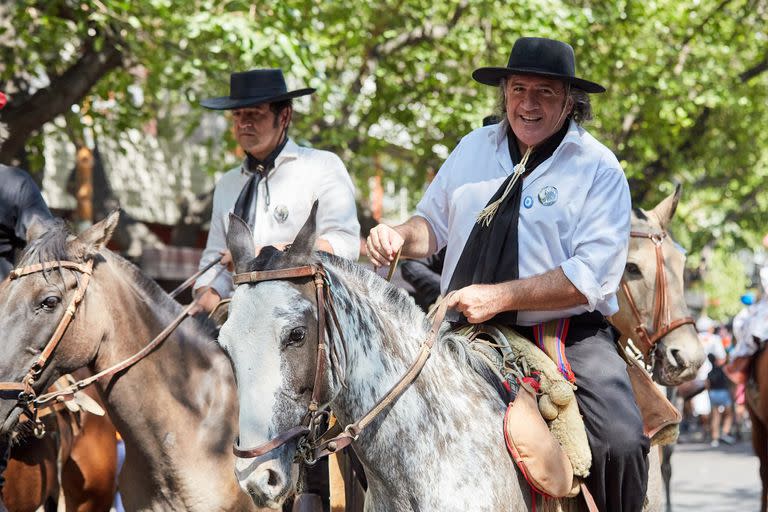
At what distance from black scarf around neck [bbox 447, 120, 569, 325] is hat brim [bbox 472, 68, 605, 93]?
0.57 feet

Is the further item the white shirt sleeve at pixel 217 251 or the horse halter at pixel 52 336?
the white shirt sleeve at pixel 217 251

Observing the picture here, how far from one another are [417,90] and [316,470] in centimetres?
1118

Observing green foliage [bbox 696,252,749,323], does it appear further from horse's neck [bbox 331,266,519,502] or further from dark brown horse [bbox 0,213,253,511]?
horse's neck [bbox 331,266,519,502]

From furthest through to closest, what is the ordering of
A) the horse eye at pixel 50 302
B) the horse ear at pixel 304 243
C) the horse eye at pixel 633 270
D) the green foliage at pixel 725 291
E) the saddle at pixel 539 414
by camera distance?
the green foliage at pixel 725 291 < the horse eye at pixel 633 270 < the horse eye at pixel 50 302 < the saddle at pixel 539 414 < the horse ear at pixel 304 243

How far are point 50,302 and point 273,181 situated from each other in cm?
147

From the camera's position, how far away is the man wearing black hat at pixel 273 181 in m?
5.81

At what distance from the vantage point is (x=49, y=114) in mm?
11508

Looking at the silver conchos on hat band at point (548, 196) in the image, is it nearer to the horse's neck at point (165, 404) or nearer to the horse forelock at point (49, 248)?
the horse's neck at point (165, 404)

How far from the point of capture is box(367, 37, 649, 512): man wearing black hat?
4.10 meters

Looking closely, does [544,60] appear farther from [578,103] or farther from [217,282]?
[217,282]

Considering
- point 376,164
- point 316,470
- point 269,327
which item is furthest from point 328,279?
point 376,164

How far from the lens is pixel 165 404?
5316mm

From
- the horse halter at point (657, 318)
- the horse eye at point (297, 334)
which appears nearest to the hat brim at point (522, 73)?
the horse eye at point (297, 334)

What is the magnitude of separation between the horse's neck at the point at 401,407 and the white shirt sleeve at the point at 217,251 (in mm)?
2537
